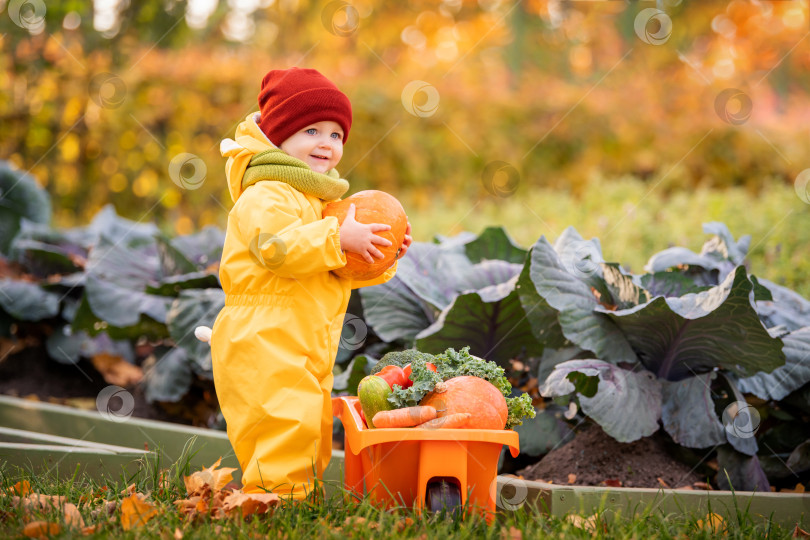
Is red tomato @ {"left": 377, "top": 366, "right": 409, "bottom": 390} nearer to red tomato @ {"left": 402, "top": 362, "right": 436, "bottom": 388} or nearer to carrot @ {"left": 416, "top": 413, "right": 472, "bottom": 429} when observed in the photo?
red tomato @ {"left": 402, "top": 362, "right": 436, "bottom": 388}

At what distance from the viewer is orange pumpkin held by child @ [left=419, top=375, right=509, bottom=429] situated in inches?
71.2

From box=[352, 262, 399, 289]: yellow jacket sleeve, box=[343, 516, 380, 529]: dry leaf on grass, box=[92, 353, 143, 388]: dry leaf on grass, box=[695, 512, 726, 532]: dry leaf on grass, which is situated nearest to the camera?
box=[343, 516, 380, 529]: dry leaf on grass

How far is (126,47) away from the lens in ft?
26.7

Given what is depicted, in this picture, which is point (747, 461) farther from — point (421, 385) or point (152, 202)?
point (152, 202)

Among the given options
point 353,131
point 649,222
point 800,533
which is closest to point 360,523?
point 800,533

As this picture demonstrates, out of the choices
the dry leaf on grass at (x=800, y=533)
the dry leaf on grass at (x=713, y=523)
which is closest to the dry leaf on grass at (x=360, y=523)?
the dry leaf on grass at (x=713, y=523)

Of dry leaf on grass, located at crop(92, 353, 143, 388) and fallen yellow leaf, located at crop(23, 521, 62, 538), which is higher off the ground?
dry leaf on grass, located at crop(92, 353, 143, 388)

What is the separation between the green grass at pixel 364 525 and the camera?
169 centimetres

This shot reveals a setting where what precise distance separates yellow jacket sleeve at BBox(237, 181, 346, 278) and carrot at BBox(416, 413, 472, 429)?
0.50 meters

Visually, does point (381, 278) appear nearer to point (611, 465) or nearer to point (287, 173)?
point (287, 173)

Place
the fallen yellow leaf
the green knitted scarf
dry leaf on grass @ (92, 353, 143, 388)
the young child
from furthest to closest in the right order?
1. dry leaf on grass @ (92, 353, 143, 388)
2. the green knitted scarf
3. the young child
4. the fallen yellow leaf

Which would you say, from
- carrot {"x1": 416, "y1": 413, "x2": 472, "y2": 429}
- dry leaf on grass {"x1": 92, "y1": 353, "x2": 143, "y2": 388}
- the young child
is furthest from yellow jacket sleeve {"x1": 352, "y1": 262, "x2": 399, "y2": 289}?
dry leaf on grass {"x1": 92, "y1": 353, "x2": 143, "y2": 388}

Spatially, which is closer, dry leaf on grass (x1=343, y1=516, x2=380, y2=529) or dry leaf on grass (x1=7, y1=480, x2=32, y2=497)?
dry leaf on grass (x1=343, y1=516, x2=380, y2=529)

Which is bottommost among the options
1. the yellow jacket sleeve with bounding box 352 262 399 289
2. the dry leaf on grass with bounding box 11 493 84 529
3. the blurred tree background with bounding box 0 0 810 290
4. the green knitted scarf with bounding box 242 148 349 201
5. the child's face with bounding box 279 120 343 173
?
the dry leaf on grass with bounding box 11 493 84 529
